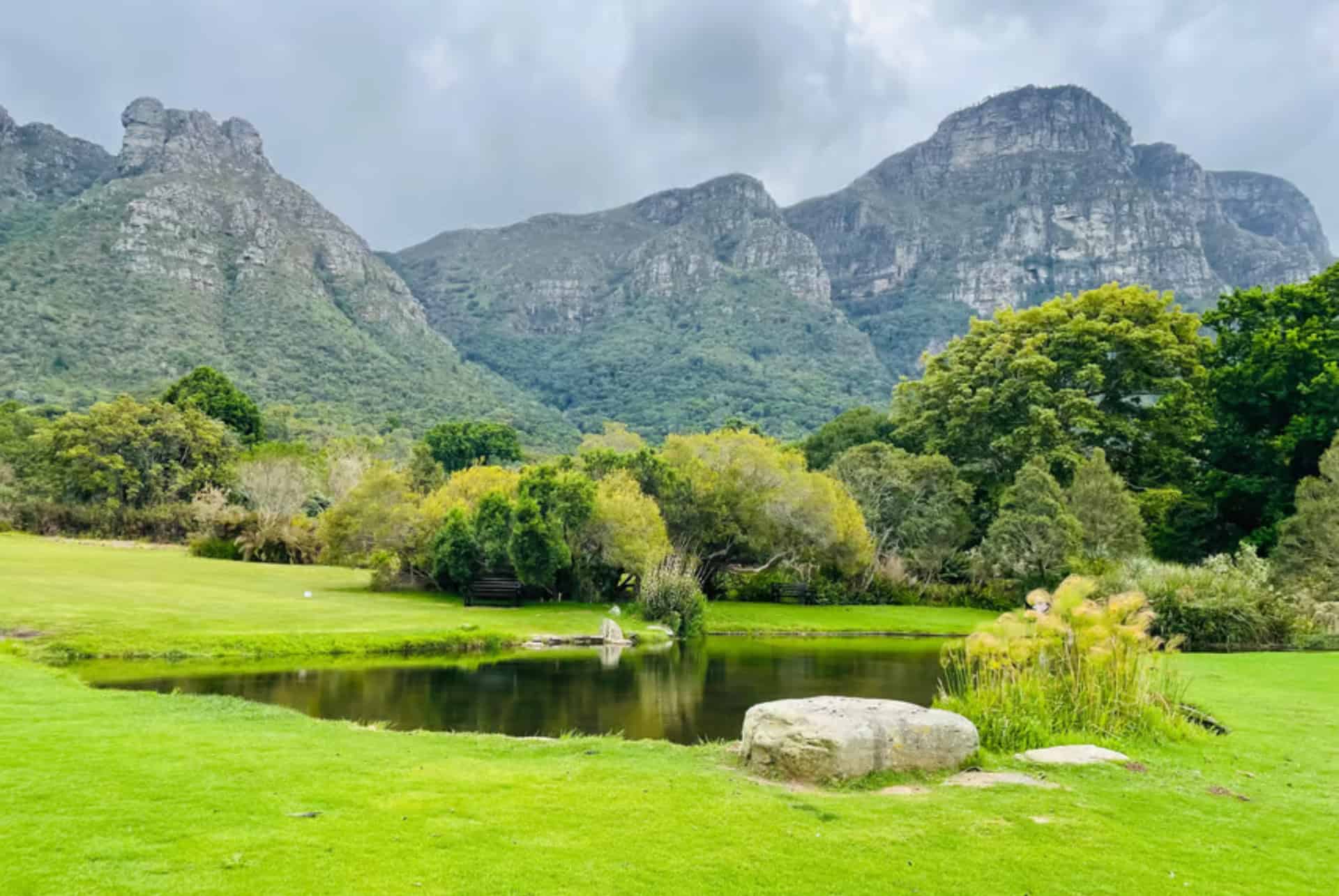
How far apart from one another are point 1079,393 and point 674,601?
2767 centimetres

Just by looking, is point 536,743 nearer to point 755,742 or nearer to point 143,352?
point 755,742

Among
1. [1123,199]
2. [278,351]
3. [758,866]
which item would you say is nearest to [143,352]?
[278,351]

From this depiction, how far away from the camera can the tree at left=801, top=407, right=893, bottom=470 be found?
5956 centimetres

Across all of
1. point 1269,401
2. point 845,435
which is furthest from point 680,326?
point 1269,401

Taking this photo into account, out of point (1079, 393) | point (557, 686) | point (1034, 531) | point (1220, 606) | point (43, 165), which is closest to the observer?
point (557, 686)

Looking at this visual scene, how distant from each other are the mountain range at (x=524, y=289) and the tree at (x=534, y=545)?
65351 millimetres

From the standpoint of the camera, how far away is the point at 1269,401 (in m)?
36.2

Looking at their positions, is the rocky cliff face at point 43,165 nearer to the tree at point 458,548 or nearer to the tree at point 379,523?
the tree at point 379,523

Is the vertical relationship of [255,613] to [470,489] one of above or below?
below

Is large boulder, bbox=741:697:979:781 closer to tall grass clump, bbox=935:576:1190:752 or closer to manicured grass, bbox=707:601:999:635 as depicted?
tall grass clump, bbox=935:576:1190:752

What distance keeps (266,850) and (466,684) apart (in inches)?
508

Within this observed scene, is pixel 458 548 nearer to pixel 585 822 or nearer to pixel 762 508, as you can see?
pixel 762 508

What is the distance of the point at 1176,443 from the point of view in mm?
45562

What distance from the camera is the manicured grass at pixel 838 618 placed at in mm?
34281
